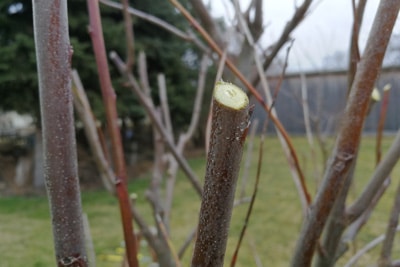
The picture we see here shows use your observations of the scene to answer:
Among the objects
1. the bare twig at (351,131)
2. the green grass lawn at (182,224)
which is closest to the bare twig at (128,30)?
the bare twig at (351,131)

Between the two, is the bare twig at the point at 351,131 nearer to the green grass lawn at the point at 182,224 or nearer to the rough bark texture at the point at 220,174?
the rough bark texture at the point at 220,174

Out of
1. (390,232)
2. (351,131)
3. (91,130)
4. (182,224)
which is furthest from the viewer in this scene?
(182,224)

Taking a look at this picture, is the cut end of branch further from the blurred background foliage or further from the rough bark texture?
the blurred background foliage

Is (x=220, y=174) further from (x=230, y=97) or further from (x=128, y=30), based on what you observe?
(x=128, y=30)

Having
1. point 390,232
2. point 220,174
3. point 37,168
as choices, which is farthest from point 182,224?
point 220,174

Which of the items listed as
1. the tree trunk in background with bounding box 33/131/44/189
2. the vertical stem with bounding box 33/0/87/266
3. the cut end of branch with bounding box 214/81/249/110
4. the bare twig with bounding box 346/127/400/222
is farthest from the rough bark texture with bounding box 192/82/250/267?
the tree trunk in background with bounding box 33/131/44/189
